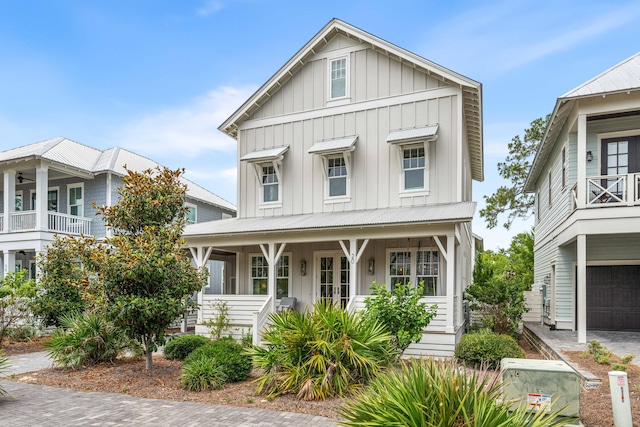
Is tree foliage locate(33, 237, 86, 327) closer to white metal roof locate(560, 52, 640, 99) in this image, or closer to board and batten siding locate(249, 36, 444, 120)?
board and batten siding locate(249, 36, 444, 120)

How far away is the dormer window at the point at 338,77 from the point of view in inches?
591

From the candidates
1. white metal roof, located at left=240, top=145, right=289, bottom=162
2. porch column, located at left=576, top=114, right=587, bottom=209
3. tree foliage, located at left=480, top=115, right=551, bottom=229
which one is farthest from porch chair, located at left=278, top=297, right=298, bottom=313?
tree foliage, located at left=480, top=115, right=551, bottom=229

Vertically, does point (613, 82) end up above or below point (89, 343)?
above

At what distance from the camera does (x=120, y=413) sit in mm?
7035

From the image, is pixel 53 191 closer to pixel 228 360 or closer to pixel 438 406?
pixel 228 360

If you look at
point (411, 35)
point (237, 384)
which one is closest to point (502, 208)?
point (411, 35)

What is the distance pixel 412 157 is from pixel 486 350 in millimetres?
6171

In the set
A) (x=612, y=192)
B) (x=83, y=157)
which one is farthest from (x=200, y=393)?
(x=83, y=157)

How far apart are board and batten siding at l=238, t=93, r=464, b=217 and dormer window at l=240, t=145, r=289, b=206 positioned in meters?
0.20

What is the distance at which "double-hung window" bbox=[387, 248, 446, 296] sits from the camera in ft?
43.9

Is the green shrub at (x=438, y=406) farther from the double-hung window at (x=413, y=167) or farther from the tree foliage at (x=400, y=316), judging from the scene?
the double-hung window at (x=413, y=167)

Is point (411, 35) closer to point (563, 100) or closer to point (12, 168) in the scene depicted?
point (563, 100)

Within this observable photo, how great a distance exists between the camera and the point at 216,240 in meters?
14.4

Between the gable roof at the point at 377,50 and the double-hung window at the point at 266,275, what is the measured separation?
5.02 meters
